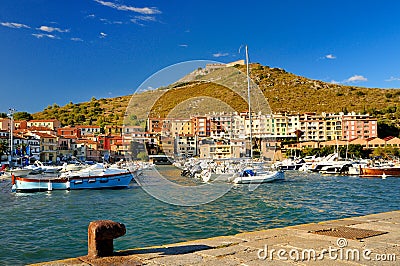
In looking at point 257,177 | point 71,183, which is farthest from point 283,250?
point 257,177

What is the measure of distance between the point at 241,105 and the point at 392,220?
643 centimetres

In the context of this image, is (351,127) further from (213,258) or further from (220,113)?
(213,258)

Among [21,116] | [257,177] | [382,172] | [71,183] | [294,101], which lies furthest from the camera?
[294,101]

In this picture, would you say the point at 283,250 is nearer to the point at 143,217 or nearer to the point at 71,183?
the point at 143,217

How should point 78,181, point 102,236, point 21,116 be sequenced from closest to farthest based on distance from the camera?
1. point 102,236
2. point 78,181
3. point 21,116

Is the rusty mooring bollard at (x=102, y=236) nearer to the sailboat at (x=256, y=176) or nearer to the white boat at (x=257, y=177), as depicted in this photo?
the sailboat at (x=256, y=176)

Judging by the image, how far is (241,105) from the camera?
507 inches

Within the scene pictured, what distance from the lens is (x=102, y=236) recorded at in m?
4.76

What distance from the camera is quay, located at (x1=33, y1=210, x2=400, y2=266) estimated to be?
463 centimetres

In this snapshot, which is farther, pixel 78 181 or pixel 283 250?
pixel 78 181

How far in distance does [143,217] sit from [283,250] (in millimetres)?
9933

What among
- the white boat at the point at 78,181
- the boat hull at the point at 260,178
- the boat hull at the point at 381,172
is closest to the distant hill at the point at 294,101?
the boat hull at the point at 381,172

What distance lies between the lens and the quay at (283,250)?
463 cm

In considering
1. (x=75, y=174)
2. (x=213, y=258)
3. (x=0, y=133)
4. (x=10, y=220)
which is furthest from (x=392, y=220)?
(x=0, y=133)
